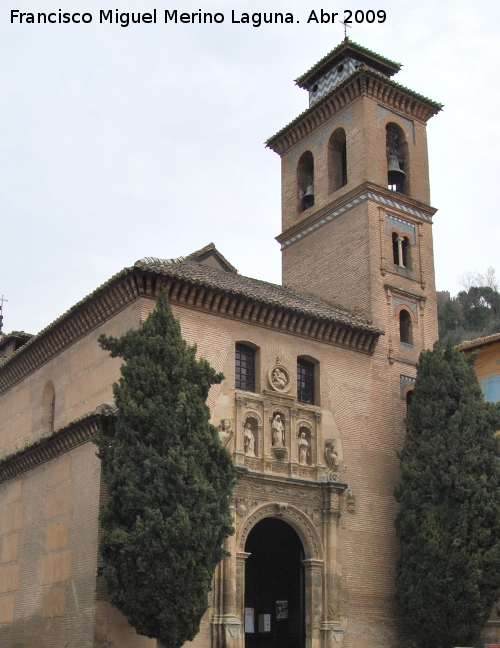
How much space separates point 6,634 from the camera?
20391 mm

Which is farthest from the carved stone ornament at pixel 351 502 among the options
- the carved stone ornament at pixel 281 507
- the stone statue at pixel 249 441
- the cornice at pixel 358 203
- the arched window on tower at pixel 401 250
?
the cornice at pixel 358 203

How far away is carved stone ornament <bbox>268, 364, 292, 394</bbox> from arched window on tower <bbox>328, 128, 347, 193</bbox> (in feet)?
24.3

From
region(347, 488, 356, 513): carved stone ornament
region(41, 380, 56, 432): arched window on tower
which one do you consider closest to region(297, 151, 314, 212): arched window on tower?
region(41, 380, 56, 432): arched window on tower

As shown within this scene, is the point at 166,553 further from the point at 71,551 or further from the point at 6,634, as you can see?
the point at 6,634

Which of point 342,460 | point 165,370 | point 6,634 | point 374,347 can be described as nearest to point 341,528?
point 342,460

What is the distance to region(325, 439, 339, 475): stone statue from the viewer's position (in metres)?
20.8

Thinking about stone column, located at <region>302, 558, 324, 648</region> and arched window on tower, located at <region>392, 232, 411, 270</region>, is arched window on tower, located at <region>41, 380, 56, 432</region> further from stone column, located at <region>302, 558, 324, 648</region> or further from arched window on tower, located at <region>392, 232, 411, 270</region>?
arched window on tower, located at <region>392, 232, 411, 270</region>

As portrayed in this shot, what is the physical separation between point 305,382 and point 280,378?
40.7 inches

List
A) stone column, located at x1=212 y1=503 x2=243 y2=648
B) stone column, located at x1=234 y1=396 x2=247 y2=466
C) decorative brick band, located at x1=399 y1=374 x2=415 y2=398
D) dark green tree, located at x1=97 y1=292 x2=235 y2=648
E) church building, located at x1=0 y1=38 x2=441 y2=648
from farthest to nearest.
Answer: decorative brick band, located at x1=399 y1=374 x2=415 y2=398 < stone column, located at x1=234 y1=396 x2=247 y2=466 < church building, located at x1=0 y1=38 x2=441 y2=648 < stone column, located at x1=212 y1=503 x2=243 y2=648 < dark green tree, located at x1=97 y1=292 x2=235 y2=648

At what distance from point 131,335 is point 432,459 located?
25.4 ft

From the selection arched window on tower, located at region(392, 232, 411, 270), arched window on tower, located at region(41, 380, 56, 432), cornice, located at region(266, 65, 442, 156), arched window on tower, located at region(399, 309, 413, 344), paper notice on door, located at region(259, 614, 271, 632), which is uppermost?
cornice, located at region(266, 65, 442, 156)

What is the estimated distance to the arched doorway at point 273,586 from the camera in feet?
73.3

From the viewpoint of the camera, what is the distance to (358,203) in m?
24.9

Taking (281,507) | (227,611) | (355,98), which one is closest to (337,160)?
(355,98)
